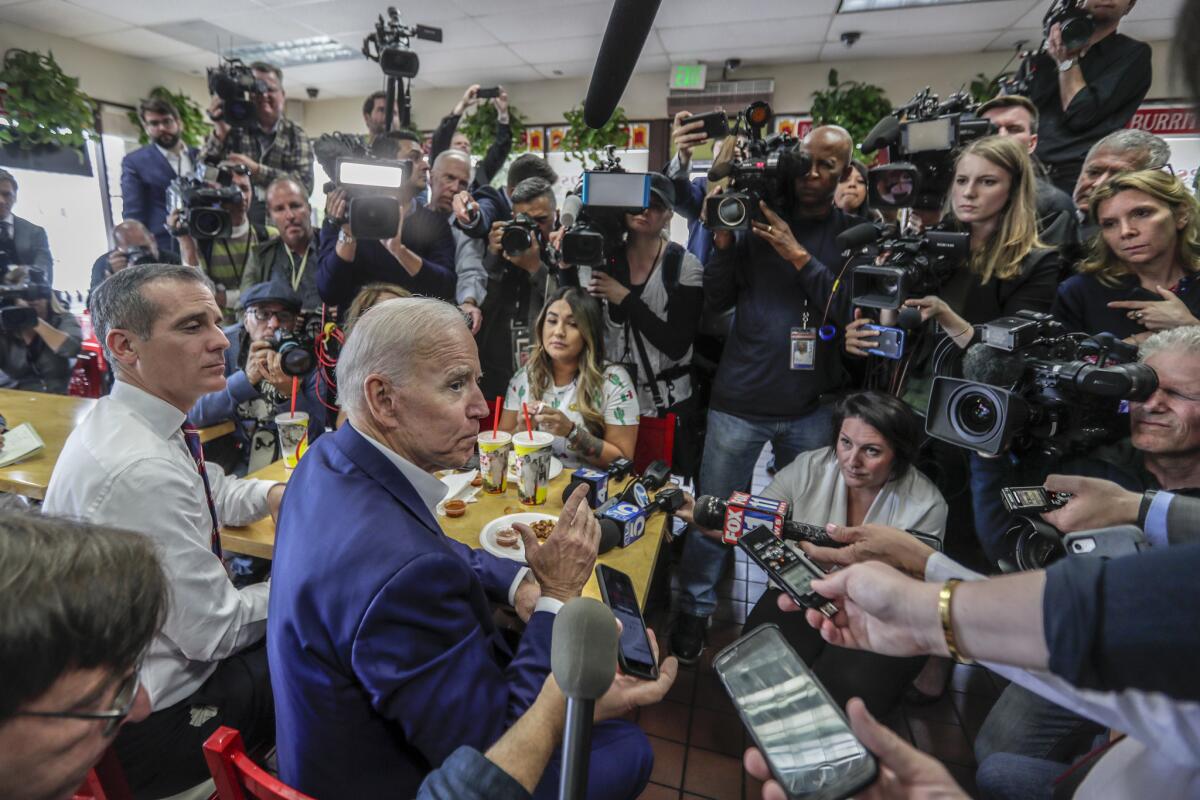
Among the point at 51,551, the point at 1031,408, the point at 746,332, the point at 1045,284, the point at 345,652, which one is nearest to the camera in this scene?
the point at 51,551

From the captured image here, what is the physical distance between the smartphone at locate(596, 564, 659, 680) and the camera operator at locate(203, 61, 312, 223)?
334 cm

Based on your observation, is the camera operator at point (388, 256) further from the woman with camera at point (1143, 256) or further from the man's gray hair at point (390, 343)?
the woman with camera at point (1143, 256)

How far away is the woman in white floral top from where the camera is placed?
7.38ft

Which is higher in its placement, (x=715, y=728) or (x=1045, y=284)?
(x=1045, y=284)

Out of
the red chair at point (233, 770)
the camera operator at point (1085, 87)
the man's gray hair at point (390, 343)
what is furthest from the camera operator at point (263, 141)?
the camera operator at point (1085, 87)

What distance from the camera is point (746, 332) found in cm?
231

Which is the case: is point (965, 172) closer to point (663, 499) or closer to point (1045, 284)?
point (1045, 284)

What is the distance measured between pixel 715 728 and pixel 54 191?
795 centimetres

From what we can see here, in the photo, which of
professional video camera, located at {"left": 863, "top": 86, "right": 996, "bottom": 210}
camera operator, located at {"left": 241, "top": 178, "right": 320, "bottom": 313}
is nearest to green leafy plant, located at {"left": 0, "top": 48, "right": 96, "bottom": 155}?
camera operator, located at {"left": 241, "top": 178, "right": 320, "bottom": 313}

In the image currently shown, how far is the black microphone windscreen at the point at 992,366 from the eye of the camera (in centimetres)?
149

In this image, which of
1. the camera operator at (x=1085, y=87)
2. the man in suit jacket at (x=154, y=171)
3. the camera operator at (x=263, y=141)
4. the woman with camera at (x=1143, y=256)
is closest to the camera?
the woman with camera at (x=1143, y=256)

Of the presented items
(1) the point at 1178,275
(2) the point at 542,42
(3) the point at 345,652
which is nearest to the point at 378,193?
(3) the point at 345,652

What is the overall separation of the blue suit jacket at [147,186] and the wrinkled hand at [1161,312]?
577 cm

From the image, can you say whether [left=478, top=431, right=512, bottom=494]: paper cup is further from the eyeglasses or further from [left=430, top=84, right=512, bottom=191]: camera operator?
[left=430, top=84, right=512, bottom=191]: camera operator
